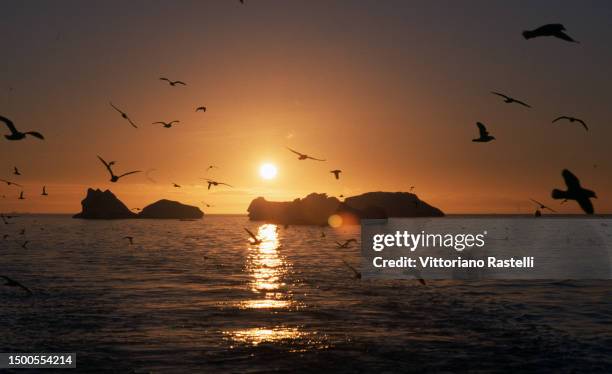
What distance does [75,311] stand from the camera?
30.2m

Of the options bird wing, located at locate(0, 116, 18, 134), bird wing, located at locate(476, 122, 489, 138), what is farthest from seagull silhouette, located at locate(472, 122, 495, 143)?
bird wing, located at locate(0, 116, 18, 134)

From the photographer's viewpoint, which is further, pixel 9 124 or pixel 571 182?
pixel 9 124

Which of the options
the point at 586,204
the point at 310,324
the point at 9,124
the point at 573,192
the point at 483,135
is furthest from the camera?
the point at 310,324

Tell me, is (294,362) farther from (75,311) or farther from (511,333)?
(75,311)

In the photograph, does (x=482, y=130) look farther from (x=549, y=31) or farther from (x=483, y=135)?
(x=549, y=31)

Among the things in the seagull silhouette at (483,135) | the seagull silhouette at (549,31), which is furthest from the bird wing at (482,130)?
the seagull silhouette at (549,31)

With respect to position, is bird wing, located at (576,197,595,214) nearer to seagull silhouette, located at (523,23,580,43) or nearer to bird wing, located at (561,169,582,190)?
bird wing, located at (561,169,582,190)

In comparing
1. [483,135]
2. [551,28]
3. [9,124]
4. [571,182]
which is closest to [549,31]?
[551,28]

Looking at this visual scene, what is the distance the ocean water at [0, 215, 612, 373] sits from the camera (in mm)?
20719

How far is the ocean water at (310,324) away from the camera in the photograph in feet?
68.0

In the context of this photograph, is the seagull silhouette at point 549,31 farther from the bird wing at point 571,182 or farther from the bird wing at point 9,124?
the bird wing at point 9,124

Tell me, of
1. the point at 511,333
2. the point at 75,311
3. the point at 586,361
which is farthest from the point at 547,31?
the point at 75,311

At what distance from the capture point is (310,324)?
27.0 m

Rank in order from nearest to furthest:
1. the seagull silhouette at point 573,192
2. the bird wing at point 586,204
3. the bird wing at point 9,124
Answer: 1. the bird wing at point 586,204
2. the seagull silhouette at point 573,192
3. the bird wing at point 9,124
